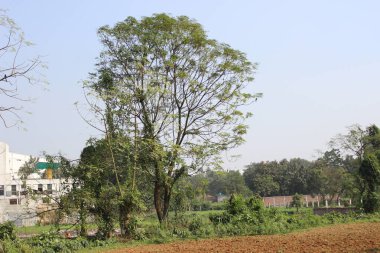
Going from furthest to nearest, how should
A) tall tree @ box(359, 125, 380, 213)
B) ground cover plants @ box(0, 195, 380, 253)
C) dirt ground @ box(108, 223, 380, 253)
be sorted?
1. tall tree @ box(359, 125, 380, 213)
2. ground cover plants @ box(0, 195, 380, 253)
3. dirt ground @ box(108, 223, 380, 253)

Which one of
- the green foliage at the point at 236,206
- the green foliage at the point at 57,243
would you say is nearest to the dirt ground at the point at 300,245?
the green foliage at the point at 57,243

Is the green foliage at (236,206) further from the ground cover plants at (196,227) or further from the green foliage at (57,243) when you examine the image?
the green foliage at (57,243)

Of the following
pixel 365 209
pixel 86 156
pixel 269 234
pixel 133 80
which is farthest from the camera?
pixel 365 209

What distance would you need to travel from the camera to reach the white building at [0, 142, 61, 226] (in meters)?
19.2

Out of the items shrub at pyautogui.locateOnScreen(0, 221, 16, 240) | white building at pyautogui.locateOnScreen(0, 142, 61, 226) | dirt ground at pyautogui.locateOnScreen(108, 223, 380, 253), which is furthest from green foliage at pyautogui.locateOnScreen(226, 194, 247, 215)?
shrub at pyautogui.locateOnScreen(0, 221, 16, 240)

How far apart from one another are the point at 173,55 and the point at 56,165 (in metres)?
7.47

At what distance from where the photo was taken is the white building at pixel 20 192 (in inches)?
754

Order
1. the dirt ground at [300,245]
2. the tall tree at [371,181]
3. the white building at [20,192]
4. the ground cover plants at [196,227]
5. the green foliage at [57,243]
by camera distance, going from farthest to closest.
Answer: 1. the tall tree at [371,181]
2. the white building at [20,192]
3. the ground cover plants at [196,227]
4. the green foliage at [57,243]
5. the dirt ground at [300,245]

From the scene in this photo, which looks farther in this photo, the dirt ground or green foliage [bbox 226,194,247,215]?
green foliage [bbox 226,194,247,215]

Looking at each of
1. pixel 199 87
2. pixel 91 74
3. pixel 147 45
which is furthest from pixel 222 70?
pixel 91 74

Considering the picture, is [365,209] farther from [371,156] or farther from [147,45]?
[147,45]

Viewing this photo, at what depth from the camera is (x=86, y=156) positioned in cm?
2025

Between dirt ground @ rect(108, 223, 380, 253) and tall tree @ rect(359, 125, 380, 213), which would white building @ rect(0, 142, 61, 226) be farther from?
tall tree @ rect(359, 125, 380, 213)

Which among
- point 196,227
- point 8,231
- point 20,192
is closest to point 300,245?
point 196,227
